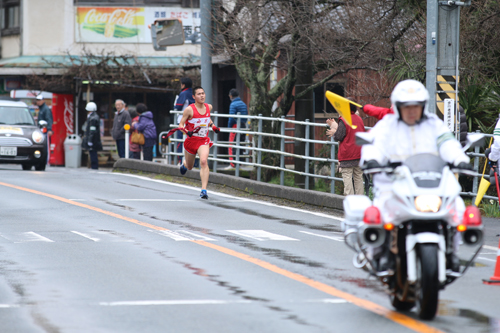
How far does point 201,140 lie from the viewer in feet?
49.8

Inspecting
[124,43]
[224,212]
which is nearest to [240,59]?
[224,212]

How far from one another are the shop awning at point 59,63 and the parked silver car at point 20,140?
7491 millimetres

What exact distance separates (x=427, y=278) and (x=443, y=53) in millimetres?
7559

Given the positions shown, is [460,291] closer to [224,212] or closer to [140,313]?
[140,313]

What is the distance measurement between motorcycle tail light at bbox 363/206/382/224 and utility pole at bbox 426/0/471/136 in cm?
683

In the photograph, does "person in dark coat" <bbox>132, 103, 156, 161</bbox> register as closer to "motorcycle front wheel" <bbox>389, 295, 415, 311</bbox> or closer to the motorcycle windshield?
"motorcycle front wheel" <bbox>389, 295, 415, 311</bbox>

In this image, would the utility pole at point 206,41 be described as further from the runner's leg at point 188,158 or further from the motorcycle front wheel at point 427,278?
the motorcycle front wheel at point 427,278

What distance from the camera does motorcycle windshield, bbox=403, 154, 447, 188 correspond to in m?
5.92

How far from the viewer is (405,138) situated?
252 inches

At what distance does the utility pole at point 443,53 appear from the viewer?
1257 cm

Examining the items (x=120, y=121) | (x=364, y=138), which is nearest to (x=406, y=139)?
(x=364, y=138)

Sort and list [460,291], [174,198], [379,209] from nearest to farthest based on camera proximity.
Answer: [379,209], [460,291], [174,198]

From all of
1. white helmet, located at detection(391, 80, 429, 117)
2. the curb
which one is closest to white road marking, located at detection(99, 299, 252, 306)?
white helmet, located at detection(391, 80, 429, 117)

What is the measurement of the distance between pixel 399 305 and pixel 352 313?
356 mm
